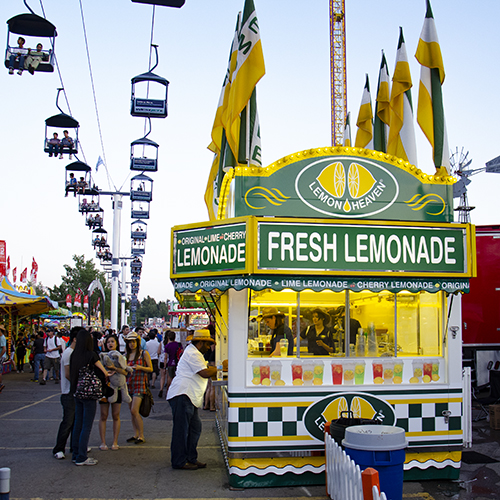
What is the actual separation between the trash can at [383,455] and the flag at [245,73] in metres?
4.49

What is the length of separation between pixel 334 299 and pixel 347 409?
4.71 ft

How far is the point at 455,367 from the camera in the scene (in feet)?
22.7

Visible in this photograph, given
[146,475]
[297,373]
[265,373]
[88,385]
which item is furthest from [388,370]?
[88,385]

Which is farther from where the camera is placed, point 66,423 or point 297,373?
point 66,423

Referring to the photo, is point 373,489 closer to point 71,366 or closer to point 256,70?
point 71,366

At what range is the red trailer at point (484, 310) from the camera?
13109 mm

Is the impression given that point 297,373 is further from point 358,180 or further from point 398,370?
point 358,180

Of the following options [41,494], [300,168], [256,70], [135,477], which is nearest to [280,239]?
[300,168]

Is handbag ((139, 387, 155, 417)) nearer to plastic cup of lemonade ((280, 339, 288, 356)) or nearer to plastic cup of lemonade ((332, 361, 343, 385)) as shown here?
plastic cup of lemonade ((280, 339, 288, 356))

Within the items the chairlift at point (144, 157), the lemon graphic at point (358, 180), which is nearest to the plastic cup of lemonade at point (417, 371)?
the lemon graphic at point (358, 180)

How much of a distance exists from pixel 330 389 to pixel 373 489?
2.65 metres

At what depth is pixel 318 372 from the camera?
6656mm

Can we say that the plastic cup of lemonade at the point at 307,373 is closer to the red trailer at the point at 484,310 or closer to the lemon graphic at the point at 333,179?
the lemon graphic at the point at 333,179

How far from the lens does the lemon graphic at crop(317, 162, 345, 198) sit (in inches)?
273
